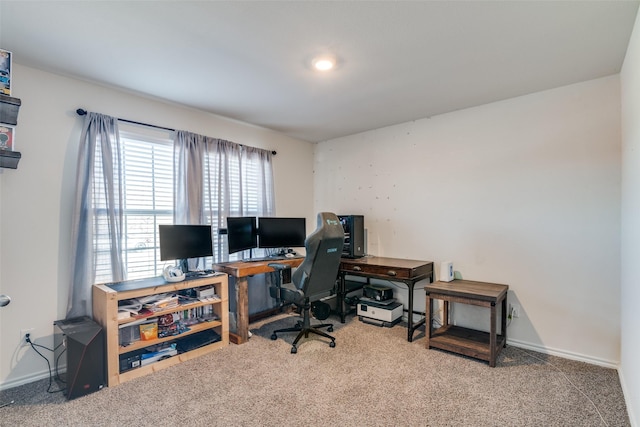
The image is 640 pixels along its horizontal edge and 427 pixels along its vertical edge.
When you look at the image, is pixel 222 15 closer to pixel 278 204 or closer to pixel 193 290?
pixel 193 290

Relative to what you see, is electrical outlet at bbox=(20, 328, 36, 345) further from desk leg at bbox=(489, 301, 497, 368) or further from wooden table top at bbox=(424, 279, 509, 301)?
desk leg at bbox=(489, 301, 497, 368)

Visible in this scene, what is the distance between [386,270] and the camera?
3285 millimetres

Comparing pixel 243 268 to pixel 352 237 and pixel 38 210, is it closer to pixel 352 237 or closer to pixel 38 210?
pixel 352 237

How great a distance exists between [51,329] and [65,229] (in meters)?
0.79

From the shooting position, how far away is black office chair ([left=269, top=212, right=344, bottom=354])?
9.25 ft

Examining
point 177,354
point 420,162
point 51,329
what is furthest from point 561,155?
point 51,329

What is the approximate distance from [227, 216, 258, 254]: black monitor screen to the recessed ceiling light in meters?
1.82

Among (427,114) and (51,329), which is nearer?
(51,329)

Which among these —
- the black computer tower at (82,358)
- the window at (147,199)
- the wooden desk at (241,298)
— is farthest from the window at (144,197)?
the wooden desk at (241,298)

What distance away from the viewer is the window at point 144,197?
2803mm

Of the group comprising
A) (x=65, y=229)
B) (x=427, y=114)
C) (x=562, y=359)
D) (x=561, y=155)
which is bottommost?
(x=562, y=359)

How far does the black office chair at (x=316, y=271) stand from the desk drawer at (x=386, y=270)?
520mm

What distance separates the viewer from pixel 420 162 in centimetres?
363

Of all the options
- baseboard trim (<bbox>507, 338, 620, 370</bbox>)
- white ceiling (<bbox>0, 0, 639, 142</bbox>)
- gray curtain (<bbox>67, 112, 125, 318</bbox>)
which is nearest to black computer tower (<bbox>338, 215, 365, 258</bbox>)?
white ceiling (<bbox>0, 0, 639, 142</bbox>)
